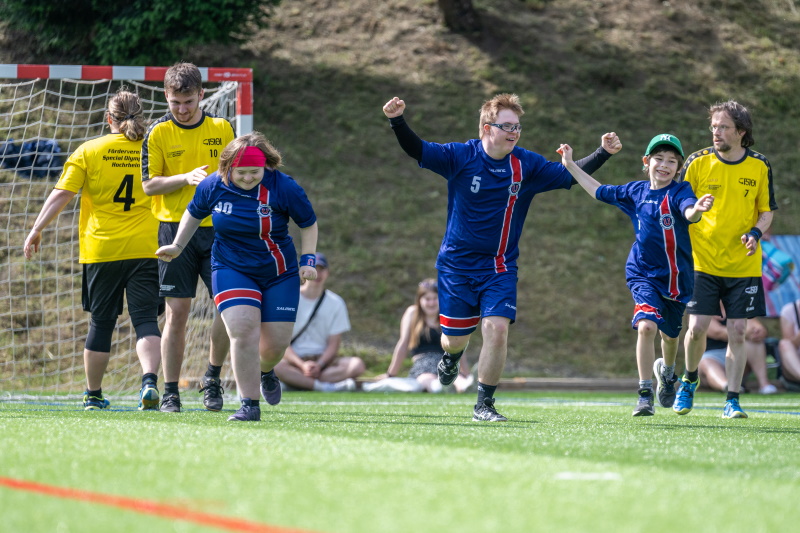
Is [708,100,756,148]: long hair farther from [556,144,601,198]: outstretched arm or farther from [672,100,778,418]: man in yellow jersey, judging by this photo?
[556,144,601,198]: outstretched arm

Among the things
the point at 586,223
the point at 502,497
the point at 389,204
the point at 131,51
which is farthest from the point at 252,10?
the point at 502,497

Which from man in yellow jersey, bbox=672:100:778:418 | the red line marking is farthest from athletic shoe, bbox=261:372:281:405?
the red line marking

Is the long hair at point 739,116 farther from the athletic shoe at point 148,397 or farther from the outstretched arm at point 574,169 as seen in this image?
the athletic shoe at point 148,397

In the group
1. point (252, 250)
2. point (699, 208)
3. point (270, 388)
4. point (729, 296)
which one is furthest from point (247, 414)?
point (729, 296)

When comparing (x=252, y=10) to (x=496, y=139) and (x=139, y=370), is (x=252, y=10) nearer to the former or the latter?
(x=139, y=370)

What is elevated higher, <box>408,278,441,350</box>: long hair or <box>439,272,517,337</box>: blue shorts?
<box>439,272,517,337</box>: blue shorts

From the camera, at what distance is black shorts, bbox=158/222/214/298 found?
7.05 metres

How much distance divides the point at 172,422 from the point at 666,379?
12.8ft

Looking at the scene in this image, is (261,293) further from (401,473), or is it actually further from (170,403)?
(401,473)

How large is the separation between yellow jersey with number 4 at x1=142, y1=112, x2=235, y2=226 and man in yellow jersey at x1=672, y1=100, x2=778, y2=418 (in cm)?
356

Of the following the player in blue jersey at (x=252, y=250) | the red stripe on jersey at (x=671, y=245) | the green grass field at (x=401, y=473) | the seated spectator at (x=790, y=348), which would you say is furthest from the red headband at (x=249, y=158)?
the seated spectator at (x=790, y=348)

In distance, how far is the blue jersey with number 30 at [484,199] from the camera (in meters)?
6.69

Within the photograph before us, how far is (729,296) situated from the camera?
7934 millimetres

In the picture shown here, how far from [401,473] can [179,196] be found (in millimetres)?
3855
